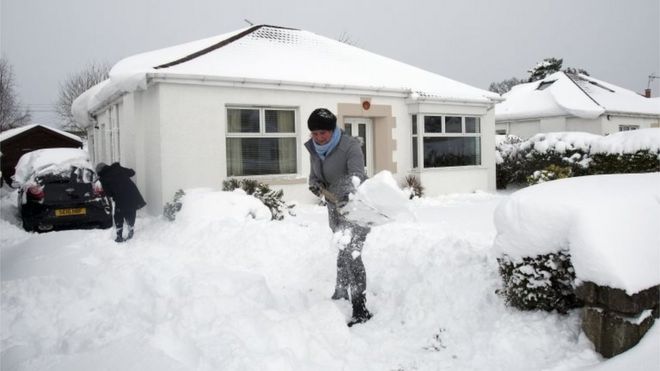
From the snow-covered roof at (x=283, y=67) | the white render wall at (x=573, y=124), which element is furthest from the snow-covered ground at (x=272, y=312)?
the white render wall at (x=573, y=124)

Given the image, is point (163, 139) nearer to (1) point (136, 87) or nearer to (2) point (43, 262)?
(1) point (136, 87)

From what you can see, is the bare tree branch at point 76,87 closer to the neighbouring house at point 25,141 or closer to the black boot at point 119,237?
the neighbouring house at point 25,141

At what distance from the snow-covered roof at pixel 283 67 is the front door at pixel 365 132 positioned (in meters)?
1.01

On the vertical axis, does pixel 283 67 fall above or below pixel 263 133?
above

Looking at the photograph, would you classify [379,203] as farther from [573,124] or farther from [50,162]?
[573,124]

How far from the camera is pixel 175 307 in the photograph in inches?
161

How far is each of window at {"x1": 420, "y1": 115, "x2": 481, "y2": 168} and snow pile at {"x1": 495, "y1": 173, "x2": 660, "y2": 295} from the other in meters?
9.45

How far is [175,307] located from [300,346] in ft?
4.15

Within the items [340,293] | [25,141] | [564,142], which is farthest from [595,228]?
[25,141]

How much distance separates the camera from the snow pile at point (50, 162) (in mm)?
9572

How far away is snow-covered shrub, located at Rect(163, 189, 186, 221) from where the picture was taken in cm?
878

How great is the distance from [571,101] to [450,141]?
12517 mm

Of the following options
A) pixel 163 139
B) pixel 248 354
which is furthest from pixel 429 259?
pixel 163 139

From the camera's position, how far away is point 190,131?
9.91 metres
